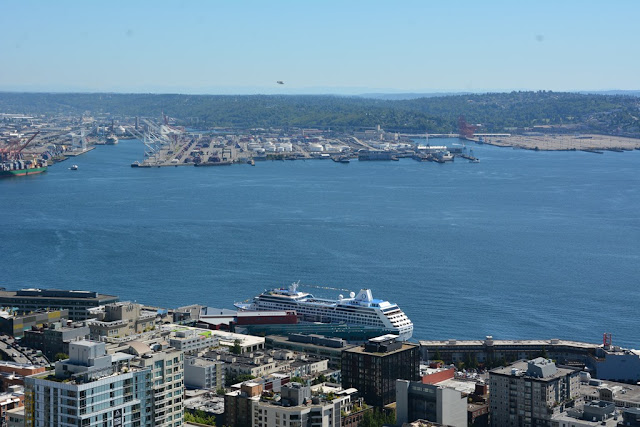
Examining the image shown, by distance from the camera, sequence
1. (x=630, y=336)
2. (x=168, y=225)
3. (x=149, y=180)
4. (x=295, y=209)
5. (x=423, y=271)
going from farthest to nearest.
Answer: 1. (x=149, y=180)
2. (x=295, y=209)
3. (x=168, y=225)
4. (x=423, y=271)
5. (x=630, y=336)

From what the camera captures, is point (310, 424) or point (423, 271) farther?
point (423, 271)

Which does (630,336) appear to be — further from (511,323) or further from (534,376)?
(534,376)

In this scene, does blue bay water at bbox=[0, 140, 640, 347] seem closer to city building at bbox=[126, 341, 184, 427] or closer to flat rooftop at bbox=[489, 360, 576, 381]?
flat rooftop at bbox=[489, 360, 576, 381]

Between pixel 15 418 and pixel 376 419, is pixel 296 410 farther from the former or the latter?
pixel 15 418

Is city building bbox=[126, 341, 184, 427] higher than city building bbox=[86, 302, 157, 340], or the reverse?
city building bbox=[126, 341, 184, 427]

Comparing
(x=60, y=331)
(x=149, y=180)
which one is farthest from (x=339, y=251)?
(x=149, y=180)

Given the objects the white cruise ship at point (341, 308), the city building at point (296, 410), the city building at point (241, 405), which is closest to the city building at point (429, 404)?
the city building at point (296, 410)

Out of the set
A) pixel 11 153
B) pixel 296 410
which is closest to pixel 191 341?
→ pixel 296 410

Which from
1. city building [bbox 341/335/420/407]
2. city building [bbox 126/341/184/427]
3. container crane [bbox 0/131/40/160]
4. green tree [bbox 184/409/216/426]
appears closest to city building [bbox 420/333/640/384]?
city building [bbox 341/335/420/407]
